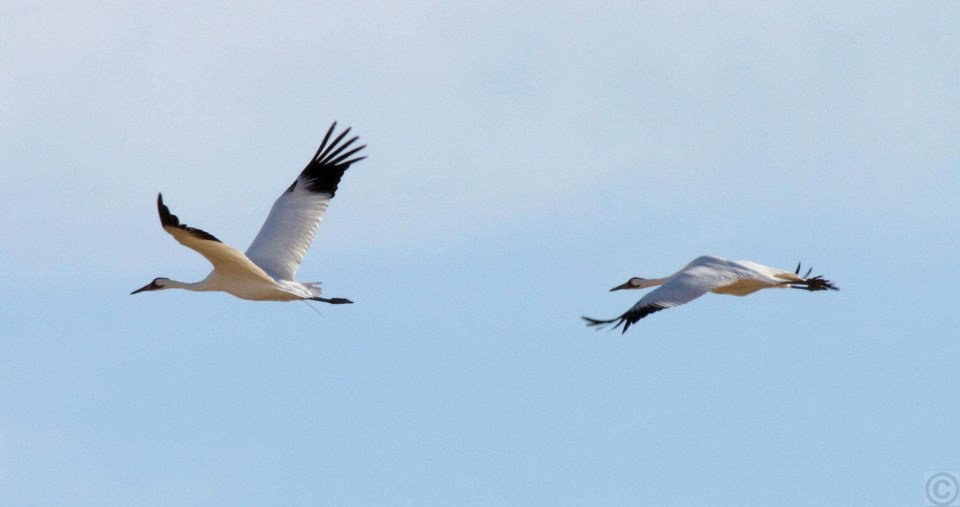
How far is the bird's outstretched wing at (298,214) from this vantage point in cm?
1989

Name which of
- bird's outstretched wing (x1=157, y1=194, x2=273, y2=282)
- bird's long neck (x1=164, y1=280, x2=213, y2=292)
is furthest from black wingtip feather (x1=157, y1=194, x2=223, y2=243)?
bird's long neck (x1=164, y1=280, x2=213, y2=292)

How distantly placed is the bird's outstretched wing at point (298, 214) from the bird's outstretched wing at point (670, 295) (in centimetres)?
378

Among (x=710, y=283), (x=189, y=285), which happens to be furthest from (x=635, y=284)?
(x=189, y=285)

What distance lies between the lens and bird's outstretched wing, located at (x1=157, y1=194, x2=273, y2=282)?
1700 centimetres

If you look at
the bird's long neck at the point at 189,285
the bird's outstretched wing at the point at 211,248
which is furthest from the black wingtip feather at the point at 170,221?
the bird's long neck at the point at 189,285

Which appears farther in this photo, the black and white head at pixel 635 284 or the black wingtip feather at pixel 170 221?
the black and white head at pixel 635 284

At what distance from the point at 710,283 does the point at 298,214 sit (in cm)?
481

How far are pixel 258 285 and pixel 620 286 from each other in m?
5.14

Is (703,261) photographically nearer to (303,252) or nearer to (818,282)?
(818,282)

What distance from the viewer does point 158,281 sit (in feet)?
67.7

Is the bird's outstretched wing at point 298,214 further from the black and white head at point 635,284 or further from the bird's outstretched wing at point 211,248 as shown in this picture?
the black and white head at point 635,284

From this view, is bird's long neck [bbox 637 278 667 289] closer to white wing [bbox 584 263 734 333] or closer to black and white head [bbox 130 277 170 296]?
white wing [bbox 584 263 734 333]

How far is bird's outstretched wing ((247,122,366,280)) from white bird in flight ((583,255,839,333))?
3777 mm

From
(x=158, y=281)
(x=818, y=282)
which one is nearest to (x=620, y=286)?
(x=818, y=282)
